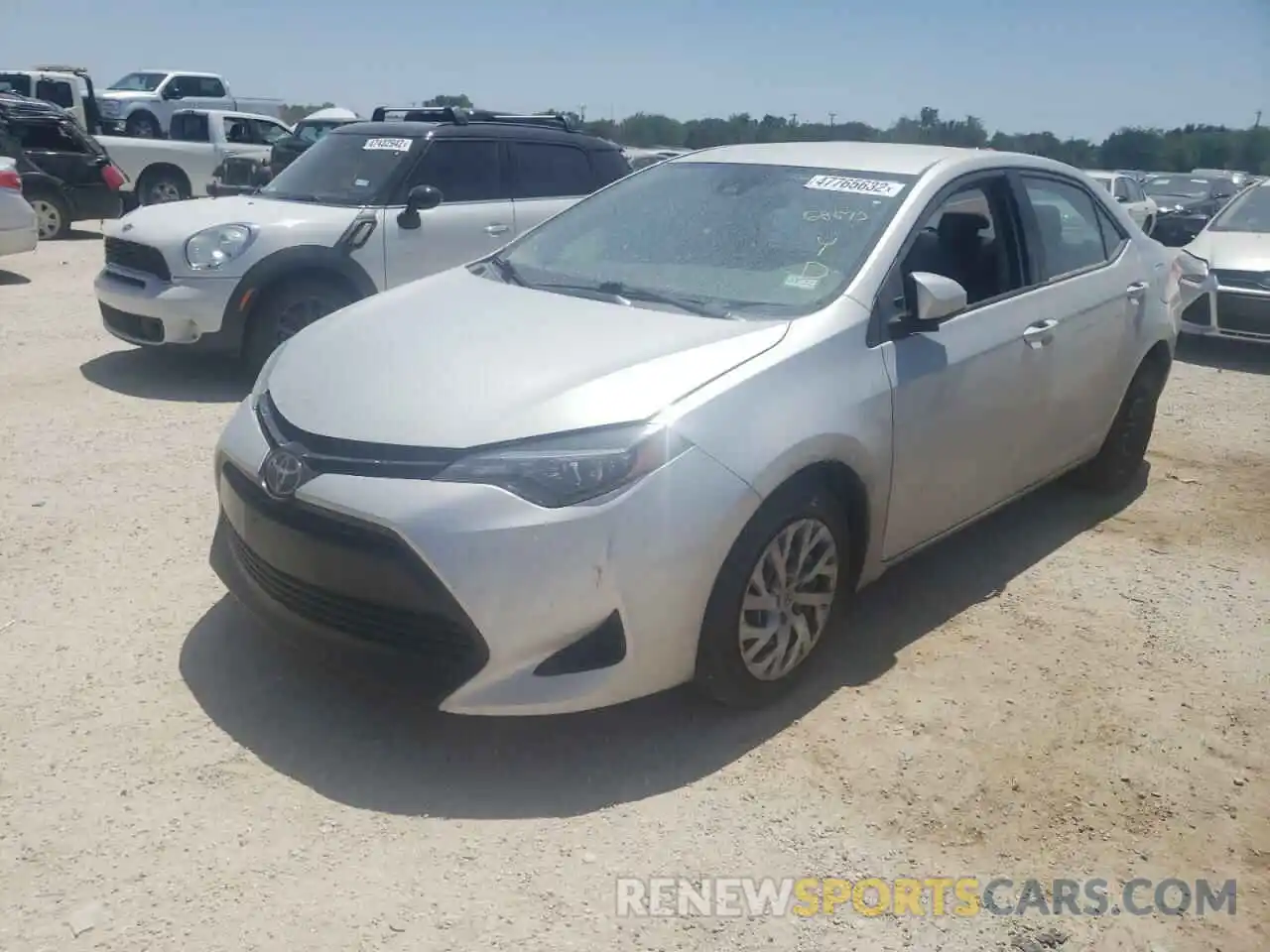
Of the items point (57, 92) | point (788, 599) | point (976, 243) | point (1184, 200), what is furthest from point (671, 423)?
point (57, 92)

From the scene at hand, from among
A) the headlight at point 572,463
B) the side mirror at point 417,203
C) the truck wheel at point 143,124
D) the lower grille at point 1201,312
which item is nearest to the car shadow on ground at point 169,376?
the side mirror at point 417,203

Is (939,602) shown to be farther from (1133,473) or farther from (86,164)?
(86,164)

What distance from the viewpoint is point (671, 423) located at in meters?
3.01

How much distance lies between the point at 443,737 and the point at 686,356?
1.33 meters

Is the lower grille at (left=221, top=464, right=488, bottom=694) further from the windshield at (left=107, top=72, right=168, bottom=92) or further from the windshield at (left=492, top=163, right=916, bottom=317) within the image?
the windshield at (left=107, top=72, right=168, bottom=92)

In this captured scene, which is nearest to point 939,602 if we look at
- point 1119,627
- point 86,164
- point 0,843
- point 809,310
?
point 1119,627

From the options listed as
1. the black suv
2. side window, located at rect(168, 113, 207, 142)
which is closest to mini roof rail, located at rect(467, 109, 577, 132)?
the black suv

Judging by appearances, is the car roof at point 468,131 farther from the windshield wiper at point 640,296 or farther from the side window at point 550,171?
the windshield wiper at point 640,296

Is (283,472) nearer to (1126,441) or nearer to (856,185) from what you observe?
(856,185)

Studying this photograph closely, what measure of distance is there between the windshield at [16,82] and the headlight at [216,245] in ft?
55.1

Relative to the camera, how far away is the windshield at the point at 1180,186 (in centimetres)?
2116

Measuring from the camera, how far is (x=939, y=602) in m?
4.40

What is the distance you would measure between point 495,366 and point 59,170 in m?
13.1

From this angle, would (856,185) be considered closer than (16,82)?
Yes
